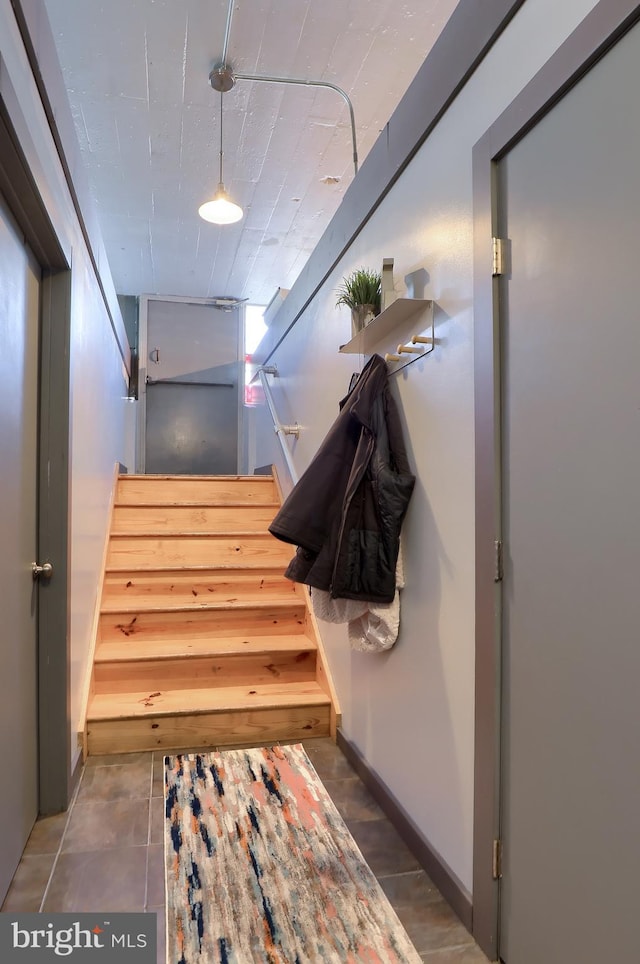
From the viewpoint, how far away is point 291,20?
2463 mm

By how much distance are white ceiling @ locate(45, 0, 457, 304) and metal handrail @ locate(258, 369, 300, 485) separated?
111cm

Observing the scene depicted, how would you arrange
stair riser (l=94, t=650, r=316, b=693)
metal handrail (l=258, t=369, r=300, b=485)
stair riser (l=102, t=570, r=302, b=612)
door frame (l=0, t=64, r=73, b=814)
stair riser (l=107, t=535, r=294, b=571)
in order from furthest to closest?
1. metal handrail (l=258, t=369, r=300, b=485)
2. stair riser (l=107, t=535, r=294, b=571)
3. stair riser (l=102, t=570, r=302, b=612)
4. stair riser (l=94, t=650, r=316, b=693)
5. door frame (l=0, t=64, r=73, b=814)

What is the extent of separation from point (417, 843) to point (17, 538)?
146 centimetres

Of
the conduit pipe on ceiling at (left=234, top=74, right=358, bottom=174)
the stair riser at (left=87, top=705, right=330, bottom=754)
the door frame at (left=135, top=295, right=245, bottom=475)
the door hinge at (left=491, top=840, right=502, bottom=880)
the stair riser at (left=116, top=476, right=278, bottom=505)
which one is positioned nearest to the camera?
the door hinge at (left=491, top=840, right=502, bottom=880)

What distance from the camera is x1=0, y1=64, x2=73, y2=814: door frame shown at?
192 centimetres

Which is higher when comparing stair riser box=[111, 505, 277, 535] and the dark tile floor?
stair riser box=[111, 505, 277, 535]

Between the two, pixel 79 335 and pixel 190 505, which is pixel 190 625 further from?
pixel 79 335

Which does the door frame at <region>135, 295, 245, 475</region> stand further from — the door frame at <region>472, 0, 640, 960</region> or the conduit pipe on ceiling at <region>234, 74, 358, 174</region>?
the door frame at <region>472, 0, 640, 960</region>

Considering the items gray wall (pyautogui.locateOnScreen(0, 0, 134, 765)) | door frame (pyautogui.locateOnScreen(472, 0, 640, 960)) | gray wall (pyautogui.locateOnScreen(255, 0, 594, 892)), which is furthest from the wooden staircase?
door frame (pyautogui.locateOnScreen(472, 0, 640, 960))

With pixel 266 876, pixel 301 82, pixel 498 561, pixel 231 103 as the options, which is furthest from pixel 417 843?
pixel 231 103

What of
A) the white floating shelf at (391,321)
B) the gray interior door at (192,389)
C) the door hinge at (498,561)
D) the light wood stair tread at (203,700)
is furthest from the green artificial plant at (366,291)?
the gray interior door at (192,389)

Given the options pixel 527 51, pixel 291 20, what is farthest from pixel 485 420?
pixel 291 20

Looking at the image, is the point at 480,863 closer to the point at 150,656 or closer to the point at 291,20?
the point at 150,656

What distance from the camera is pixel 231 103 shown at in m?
2.95
